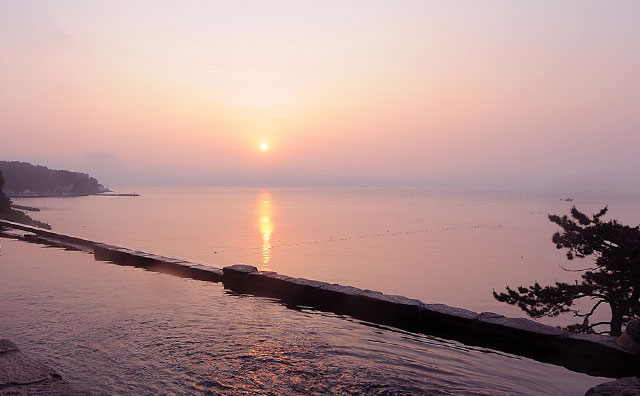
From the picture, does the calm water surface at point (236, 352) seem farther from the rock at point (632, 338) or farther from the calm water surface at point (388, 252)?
the calm water surface at point (388, 252)

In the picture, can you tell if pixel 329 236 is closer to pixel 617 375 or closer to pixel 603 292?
pixel 603 292

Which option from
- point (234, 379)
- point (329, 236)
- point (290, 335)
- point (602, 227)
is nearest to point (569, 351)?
point (290, 335)

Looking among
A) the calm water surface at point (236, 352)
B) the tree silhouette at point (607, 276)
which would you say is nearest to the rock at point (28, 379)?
the calm water surface at point (236, 352)

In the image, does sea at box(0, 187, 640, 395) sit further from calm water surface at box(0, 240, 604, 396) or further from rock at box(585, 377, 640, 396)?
rock at box(585, 377, 640, 396)

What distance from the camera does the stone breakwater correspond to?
6395mm

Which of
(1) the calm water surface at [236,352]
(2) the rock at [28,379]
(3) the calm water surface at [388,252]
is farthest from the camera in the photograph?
(3) the calm water surface at [388,252]

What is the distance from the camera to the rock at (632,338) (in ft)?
19.6

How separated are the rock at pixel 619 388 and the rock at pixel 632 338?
3.25 ft

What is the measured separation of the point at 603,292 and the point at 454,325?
1352cm

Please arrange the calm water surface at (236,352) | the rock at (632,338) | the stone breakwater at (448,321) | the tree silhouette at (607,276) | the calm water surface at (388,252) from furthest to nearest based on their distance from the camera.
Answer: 1. the calm water surface at (388,252)
2. the tree silhouette at (607,276)
3. the stone breakwater at (448,321)
4. the rock at (632,338)
5. the calm water surface at (236,352)

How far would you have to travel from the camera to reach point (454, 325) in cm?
790

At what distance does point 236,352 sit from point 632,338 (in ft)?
18.3

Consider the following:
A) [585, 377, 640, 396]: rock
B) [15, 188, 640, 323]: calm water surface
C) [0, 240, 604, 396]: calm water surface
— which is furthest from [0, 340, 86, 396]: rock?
[15, 188, 640, 323]: calm water surface

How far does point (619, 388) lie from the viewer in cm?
498
